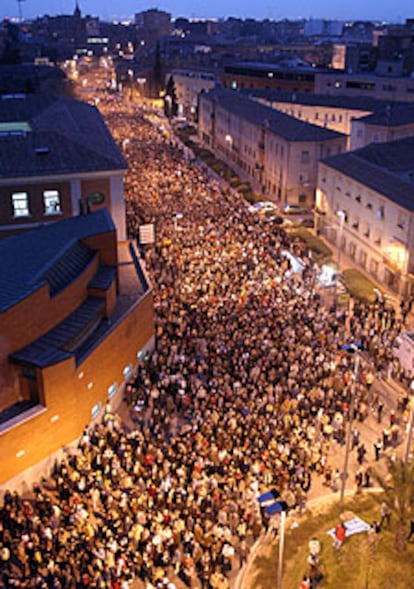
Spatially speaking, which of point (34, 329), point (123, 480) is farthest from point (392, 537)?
point (34, 329)

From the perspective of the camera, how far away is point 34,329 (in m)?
22.4

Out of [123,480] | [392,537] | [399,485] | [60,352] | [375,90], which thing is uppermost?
[375,90]

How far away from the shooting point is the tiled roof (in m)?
21.3

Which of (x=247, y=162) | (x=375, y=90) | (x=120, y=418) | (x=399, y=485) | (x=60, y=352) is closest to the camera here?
(x=399, y=485)

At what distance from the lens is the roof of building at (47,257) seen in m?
22.7

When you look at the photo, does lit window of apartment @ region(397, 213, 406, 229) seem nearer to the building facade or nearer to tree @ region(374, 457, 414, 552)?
tree @ region(374, 457, 414, 552)

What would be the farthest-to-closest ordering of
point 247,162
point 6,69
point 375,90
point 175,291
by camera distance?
1. point 6,69
2. point 375,90
3. point 247,162
4. point 175,291

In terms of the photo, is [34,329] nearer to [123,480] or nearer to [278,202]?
[123,480]

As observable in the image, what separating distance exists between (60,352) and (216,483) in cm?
696

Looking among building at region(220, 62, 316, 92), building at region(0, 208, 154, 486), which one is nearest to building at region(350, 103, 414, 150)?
building at region(220, 62, 316, 92)

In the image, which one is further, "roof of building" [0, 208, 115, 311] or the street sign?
the street sign

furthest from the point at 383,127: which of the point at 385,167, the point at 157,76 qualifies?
the point at 157,76

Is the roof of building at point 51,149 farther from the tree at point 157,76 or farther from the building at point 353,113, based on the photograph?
the tree at point 157,76

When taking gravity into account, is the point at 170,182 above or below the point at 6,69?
below
